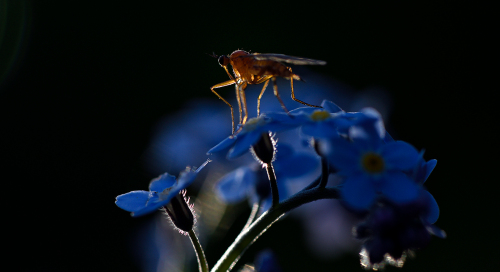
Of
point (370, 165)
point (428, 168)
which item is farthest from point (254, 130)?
point (428, 168)

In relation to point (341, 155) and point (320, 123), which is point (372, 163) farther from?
point (320, 123)

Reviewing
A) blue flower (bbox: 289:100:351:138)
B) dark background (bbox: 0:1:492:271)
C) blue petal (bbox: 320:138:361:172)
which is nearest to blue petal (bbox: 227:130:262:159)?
blue flower (bbox: 289:100:351:138)

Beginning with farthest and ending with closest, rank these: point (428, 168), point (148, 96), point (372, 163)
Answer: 1. point (148, 96)
2. point (428, 168)
3. point (372, 163)

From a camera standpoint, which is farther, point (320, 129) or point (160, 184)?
point (160, 184)

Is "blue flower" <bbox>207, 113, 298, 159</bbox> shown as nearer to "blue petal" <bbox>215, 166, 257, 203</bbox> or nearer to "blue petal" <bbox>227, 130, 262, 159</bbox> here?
"blue petal" <bbox>227, 130, 262, 159</bbox>

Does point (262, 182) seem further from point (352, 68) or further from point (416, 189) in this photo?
point (352, 68)

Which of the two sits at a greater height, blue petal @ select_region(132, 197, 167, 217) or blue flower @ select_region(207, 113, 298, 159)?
blue flower @ select_region(207, 113, 298, 159)

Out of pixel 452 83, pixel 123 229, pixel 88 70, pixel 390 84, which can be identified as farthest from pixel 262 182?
pixel 88 70
